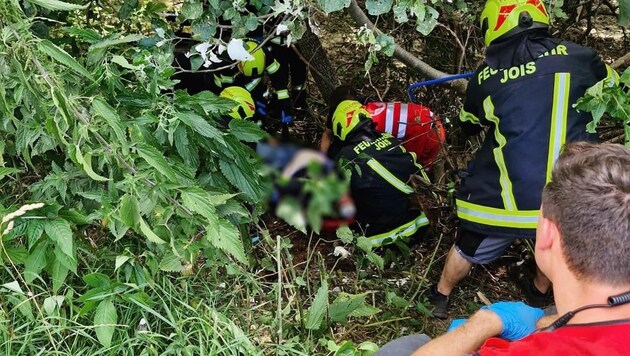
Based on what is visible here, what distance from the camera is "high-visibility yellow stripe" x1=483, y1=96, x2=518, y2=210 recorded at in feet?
8.75

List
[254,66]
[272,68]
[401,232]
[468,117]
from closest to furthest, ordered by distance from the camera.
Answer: [468,117] → [401,232] → [254,66] → [272,68]

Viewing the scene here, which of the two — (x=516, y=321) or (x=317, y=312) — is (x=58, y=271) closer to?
(x=317, y=312)

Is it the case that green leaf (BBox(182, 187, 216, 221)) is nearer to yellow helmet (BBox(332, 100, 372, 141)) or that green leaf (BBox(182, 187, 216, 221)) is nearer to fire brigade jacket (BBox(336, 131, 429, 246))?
fire brigade jacket (BBox(336, 131, 429, 246))

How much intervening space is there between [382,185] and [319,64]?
1.52 metres

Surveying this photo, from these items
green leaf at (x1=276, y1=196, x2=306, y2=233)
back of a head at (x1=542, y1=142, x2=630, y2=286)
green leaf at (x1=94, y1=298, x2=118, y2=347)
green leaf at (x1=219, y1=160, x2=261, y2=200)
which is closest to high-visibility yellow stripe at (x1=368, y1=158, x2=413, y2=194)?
green leaf at (x1=219, y1=160, x2=261, y2=200)

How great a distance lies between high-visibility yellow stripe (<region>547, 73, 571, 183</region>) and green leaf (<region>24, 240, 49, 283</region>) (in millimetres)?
1987

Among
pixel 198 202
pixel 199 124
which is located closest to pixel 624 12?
pixel 199 124

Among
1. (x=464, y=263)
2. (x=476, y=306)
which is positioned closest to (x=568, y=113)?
(x=464, y=263)

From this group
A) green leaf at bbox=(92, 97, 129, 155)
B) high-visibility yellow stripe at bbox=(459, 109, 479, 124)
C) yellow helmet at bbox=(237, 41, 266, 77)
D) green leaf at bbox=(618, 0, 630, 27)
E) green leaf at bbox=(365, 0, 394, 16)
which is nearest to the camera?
green leaf at bbox=(92, 97, 129, 155)

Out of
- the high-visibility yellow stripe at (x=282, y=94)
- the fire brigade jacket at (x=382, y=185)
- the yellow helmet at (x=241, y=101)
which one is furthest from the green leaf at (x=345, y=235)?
the high-visibility yellow stripe at (x=282, y=94)

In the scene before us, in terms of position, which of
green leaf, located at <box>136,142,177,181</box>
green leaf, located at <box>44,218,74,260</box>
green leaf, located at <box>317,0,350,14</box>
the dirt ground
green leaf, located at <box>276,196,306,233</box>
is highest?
green leaf, located at <box>317,0,350,14</box>

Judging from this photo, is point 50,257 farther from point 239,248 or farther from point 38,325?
point 239,248

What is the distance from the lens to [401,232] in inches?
135

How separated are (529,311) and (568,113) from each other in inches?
46.5
